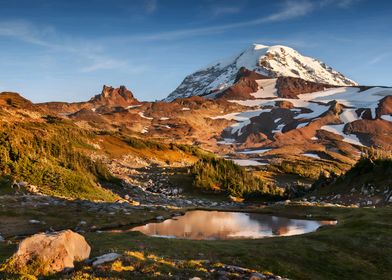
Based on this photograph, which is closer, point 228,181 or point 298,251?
point 298,251

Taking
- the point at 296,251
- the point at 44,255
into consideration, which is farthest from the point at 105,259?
the point at 296,251

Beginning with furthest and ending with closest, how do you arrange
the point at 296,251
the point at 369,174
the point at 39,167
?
1. the point at 369,174
2. the point at 39,167
3. the point at 296,251

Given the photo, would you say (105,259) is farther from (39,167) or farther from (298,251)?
(39,167)

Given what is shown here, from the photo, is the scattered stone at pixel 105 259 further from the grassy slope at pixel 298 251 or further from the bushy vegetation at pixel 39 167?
the bushy vegetation at pixel 39 167

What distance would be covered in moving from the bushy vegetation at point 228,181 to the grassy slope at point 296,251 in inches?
2371

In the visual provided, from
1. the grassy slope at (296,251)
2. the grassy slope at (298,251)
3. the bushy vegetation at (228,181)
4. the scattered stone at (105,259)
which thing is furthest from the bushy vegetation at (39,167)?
the bushy vegetation at (228,181)

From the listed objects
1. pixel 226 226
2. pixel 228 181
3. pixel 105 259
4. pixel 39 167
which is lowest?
pixel 226 226

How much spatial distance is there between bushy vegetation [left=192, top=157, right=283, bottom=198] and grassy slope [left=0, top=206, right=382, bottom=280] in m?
60.2

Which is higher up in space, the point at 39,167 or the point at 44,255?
the point at 39,167

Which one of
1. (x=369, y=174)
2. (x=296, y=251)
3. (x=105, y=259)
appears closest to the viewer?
(x=105, y=259)

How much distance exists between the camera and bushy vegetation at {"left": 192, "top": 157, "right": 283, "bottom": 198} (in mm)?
100194

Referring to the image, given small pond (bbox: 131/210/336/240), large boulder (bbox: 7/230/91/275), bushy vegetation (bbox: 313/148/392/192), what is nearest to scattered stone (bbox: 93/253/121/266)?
large boulder (bbox: 7/230/91/275)

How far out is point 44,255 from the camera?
21.1 m

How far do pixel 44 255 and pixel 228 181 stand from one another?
8849cm
